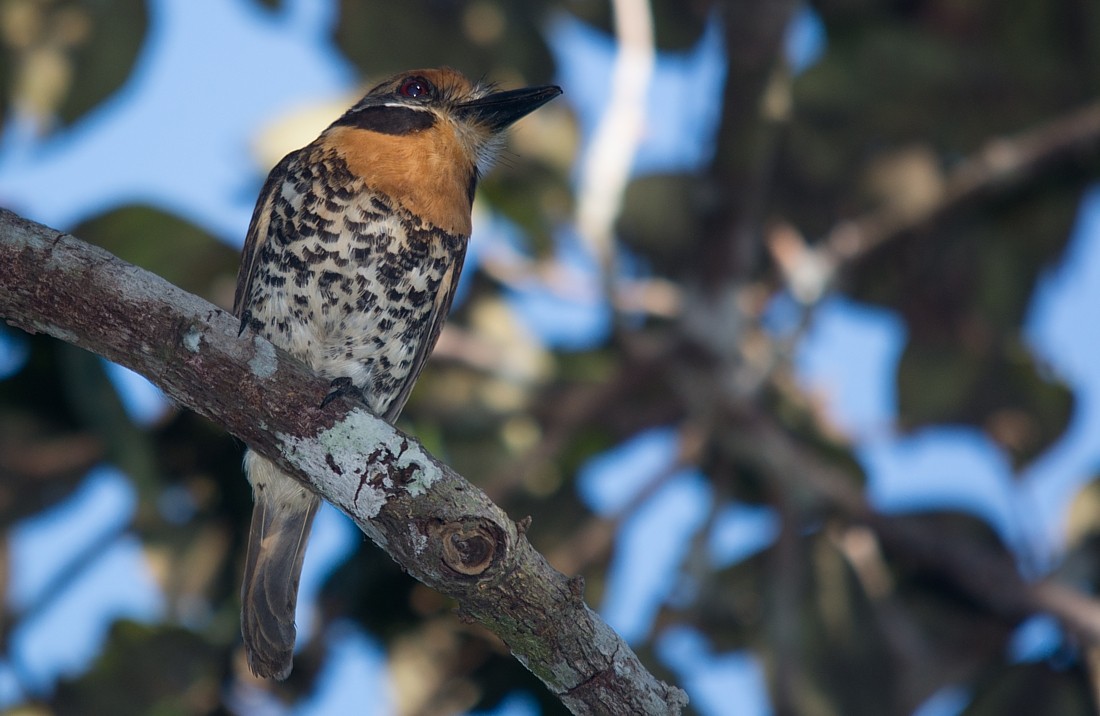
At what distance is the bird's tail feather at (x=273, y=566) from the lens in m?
3.12

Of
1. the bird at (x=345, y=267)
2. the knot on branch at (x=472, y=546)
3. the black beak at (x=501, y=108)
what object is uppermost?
the black beak at (x=501, y=108)

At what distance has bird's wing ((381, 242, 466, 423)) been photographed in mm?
3730

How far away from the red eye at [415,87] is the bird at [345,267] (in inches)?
10.4

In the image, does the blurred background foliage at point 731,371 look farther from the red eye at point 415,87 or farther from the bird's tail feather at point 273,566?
the bird's tail feather at point 273,566

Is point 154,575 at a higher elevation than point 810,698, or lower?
lower

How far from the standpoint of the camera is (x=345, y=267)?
137 inches

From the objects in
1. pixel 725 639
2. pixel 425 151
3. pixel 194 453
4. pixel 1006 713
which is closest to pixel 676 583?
pixel 725 639

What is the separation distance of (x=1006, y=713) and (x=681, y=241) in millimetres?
2451

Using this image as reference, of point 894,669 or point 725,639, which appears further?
point 725,639

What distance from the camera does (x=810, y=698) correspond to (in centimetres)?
478

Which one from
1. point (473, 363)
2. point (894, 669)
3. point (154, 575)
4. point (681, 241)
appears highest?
point (681, 241)

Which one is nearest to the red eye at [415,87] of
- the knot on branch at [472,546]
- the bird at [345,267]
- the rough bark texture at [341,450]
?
the bird at [345,267]

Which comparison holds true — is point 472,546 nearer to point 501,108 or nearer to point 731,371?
point 501,108

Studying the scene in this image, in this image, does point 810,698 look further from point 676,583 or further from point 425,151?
point 425,151
